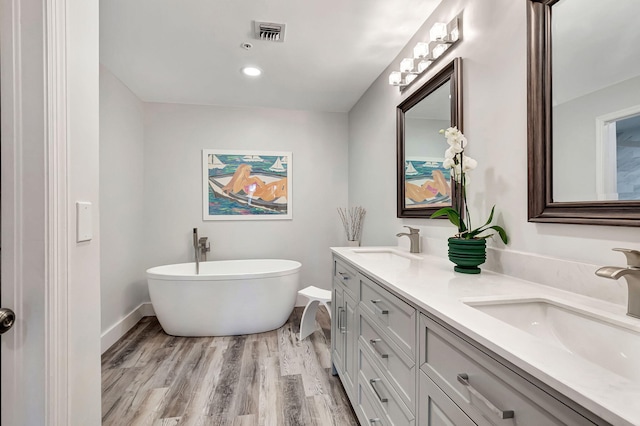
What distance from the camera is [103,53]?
2295 millimetres

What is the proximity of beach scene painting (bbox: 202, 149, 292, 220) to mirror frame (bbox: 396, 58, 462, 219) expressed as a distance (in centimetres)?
165

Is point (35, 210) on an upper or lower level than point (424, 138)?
lower

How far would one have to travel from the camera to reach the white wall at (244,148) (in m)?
3.41

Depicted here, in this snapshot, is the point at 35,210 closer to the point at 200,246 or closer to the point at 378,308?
the point at 378,308

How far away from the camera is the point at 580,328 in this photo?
0.83 meters

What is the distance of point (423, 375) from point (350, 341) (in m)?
0.86

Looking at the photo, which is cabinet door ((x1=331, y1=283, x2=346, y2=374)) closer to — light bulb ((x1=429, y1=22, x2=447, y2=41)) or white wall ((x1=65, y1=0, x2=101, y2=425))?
white wall ((x1=65, y1=0, x2=101, y2=425))

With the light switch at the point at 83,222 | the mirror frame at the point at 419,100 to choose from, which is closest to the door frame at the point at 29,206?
the light switch at the point at 83,222

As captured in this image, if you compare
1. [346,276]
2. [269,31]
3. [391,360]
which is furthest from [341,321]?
[269,31]

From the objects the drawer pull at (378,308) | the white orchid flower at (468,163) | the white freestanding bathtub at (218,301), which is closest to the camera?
the drawer pull at (378,308)

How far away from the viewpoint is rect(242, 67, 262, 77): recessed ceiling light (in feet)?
8.42

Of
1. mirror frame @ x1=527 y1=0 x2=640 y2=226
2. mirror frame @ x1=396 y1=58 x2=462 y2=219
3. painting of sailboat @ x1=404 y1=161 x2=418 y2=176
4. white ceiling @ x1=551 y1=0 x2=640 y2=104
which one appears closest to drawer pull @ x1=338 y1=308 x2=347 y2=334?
mirror frame @ x1=396 y1=58 x2=462 y2=219

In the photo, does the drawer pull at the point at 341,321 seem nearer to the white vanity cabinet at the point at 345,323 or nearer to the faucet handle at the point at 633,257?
the white vanity cabinet at the point at 345,323

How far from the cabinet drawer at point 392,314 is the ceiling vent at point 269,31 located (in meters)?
1.69
